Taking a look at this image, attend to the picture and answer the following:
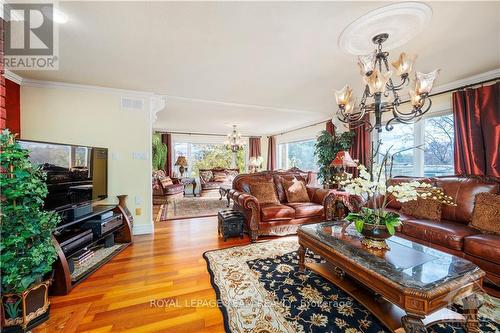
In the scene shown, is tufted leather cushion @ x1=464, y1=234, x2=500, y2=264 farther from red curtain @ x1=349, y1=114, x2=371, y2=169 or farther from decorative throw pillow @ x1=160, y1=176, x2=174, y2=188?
decorative throw pillow @ x1=160, y1=176, x2=174, y2=188

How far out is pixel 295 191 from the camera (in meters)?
3.83

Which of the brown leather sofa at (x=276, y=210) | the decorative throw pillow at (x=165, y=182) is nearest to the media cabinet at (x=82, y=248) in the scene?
the brown leather sofa at (x=276, y=210)

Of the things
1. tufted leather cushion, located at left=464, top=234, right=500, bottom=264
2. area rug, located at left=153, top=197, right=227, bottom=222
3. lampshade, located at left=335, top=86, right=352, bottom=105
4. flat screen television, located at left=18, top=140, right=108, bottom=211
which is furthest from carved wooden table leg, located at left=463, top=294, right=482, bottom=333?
area rug, located at left=153, top=197, right=227, bottom=222

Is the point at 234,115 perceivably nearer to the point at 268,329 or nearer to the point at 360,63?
the point at 360,63

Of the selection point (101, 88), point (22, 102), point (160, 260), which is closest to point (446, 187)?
point (160, 260)

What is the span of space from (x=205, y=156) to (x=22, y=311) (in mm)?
6921

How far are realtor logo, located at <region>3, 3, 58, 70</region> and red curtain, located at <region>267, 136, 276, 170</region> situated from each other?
673 cm

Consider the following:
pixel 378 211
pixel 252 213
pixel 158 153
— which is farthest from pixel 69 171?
pixel 158 153

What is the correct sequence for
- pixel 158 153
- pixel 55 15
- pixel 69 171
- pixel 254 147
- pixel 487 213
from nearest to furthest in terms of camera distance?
pixel 55 15
pixel 487 213
pixel 69 171
pixel 158 153
pixel 254 147

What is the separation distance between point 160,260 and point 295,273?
1.62 metres

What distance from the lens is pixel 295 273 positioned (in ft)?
7.07

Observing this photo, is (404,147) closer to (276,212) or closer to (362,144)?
(362,144)

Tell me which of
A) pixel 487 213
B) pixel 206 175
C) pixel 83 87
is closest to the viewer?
pixel 487 213

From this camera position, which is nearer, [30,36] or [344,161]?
[30,36]
